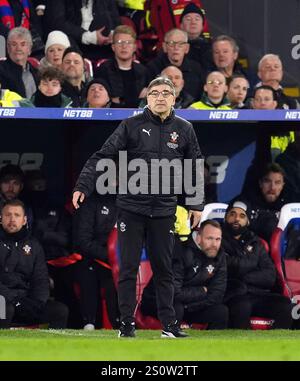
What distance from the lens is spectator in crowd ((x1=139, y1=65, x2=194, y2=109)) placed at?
1421 cm

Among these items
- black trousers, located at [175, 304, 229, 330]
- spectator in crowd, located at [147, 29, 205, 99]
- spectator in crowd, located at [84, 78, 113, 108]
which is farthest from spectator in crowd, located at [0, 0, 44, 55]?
black trousers, located at [175, 304, 229, 330]

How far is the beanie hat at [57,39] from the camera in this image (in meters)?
15.0

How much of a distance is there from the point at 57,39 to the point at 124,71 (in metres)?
0.82

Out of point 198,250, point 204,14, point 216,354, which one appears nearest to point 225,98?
point 198,250

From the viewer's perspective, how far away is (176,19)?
16.6 metres

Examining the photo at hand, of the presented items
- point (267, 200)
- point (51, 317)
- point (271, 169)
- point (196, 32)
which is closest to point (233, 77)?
point (196, 32)

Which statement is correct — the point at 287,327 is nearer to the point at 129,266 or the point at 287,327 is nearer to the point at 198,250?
the point at 198,250

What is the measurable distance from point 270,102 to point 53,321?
3046 millimetres

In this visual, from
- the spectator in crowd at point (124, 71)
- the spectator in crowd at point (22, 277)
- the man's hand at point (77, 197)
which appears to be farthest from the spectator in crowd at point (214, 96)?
the man's hand at point (77, 197)

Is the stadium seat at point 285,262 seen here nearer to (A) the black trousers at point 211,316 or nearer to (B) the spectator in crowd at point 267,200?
(B) the spectator in crowd at point 267,200

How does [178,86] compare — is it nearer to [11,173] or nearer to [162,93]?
[11,173]

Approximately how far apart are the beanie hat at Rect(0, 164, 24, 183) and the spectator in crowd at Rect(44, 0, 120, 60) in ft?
7.16
